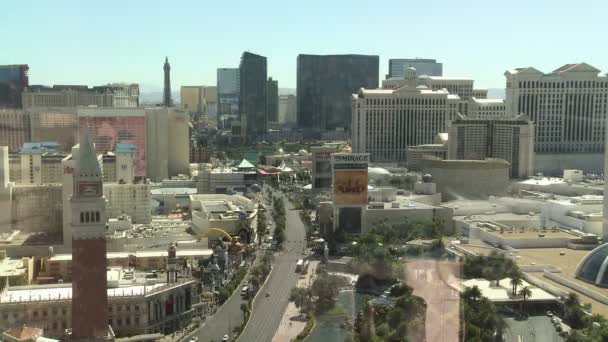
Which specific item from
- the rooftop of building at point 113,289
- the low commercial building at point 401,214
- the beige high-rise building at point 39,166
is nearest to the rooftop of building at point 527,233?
the low commercial building at point 401,214

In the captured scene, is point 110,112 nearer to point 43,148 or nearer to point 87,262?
point 43,148

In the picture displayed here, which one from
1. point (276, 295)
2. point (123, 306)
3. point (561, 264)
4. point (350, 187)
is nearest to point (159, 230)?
point (350, 187)

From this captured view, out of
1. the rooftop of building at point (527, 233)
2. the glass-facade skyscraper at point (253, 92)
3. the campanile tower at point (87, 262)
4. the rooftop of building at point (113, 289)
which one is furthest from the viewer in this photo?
the glass-facade skyscraper at point (253, 92)

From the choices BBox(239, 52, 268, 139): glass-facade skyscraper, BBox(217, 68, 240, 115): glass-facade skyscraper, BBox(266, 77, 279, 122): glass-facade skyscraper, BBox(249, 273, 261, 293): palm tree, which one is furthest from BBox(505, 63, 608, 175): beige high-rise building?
BBox(266, 77, 279, 122): glass-facade skyscraper

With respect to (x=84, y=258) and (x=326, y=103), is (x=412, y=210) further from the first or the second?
(x=326, y=103)

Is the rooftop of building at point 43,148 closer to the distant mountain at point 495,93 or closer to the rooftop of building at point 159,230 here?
the rooftop of building at point 159,230

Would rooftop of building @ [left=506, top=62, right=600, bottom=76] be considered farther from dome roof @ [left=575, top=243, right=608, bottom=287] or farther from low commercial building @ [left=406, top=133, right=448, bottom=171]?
dome roof @ [left=575, top=243, right=608, bottom=287]
